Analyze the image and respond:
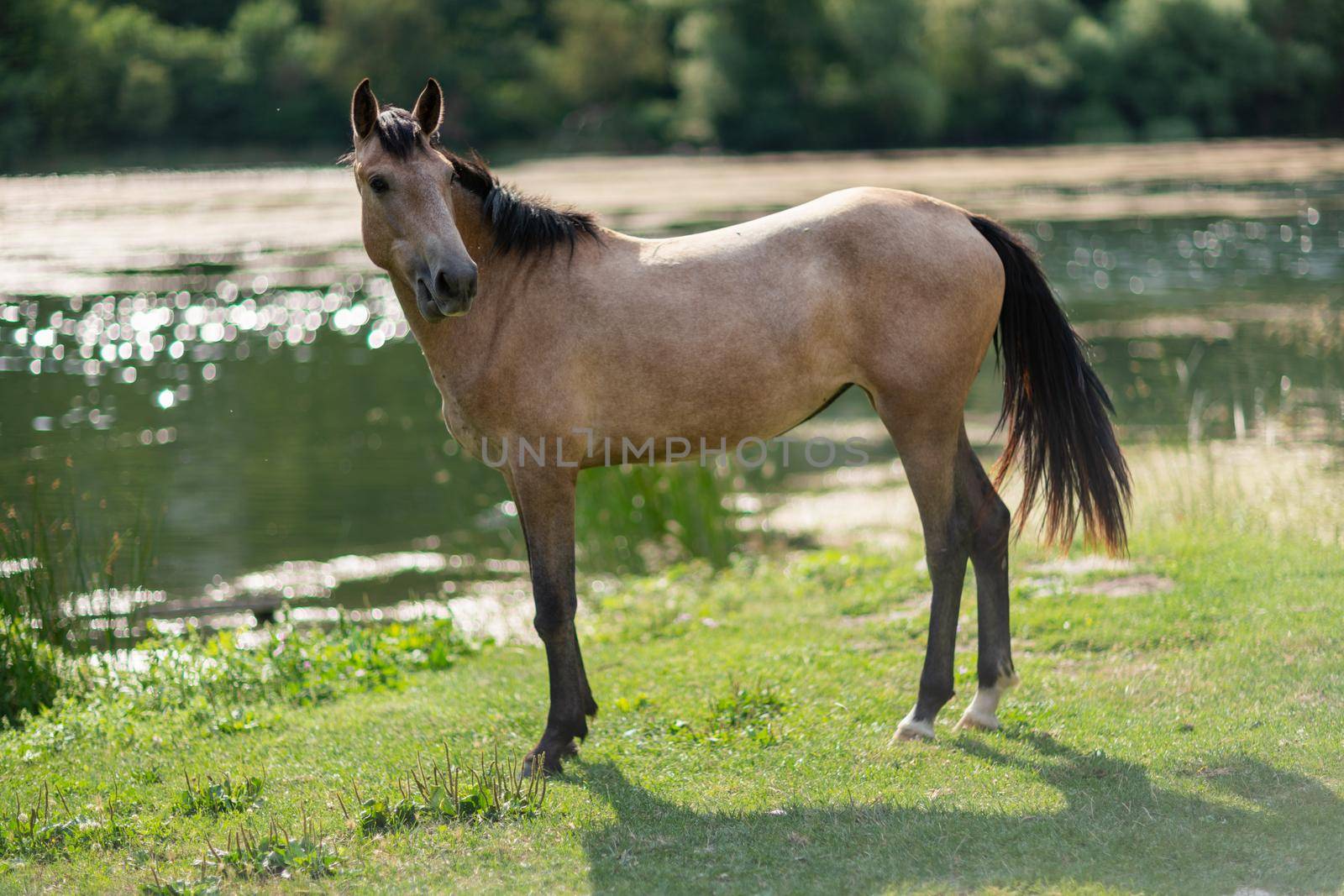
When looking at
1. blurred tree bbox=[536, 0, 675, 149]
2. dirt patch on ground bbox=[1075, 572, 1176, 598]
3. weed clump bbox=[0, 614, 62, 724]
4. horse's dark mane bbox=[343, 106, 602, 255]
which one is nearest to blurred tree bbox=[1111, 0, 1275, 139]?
blurred tree bbox=[536, 0, 675, 149]

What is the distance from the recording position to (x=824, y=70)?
151 ft

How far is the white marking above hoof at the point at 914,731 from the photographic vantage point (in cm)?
448

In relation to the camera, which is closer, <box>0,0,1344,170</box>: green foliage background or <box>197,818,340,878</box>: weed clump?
<box>197,818,340,878</box>: weed clump

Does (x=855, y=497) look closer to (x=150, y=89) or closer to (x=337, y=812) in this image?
(x=337, y=812)

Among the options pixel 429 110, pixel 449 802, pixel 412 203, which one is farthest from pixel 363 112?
pixel 449 802

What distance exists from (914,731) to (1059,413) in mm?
1358

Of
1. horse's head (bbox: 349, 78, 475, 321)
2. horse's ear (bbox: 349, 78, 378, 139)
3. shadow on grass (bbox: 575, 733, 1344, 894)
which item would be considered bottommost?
shadow on grass (bbox: 575, 733, 1344, 894)

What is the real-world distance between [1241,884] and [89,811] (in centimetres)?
370

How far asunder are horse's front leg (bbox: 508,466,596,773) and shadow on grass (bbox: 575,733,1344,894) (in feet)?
1.56

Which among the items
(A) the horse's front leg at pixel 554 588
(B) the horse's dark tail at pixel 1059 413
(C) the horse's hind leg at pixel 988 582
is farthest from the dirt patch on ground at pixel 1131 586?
(A) the horse's front leg at pixel 554 588

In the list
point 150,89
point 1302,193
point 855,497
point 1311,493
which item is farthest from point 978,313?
point 1302,193

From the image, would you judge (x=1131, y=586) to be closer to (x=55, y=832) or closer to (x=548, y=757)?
(x=548, y=757)

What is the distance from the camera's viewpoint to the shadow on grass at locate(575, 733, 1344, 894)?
3.30 m

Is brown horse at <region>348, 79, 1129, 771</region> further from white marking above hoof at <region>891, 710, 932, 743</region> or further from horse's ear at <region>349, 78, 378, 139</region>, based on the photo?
horse's ear at <region>349, 78, 378, 139</region>
